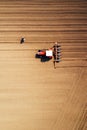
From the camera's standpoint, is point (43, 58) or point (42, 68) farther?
point (43, 58)

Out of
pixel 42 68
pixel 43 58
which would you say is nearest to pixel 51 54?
pixel 43 58

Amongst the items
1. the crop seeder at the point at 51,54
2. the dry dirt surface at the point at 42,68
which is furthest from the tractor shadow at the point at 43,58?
the dry dirt surface at the point at 42,68

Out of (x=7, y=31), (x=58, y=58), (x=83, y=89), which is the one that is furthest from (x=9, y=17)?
(x=83, y=89)

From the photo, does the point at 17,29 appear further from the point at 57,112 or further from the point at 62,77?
the point at 57,112

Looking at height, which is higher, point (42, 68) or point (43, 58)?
point (43, 58)

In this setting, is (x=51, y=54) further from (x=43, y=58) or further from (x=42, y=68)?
(x=42, y=68)

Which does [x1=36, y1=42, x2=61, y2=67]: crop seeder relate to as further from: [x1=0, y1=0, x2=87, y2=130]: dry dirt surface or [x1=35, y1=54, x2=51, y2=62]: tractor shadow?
[x1=0, y1=0, x2=87, y2=130]: dry dirt surface

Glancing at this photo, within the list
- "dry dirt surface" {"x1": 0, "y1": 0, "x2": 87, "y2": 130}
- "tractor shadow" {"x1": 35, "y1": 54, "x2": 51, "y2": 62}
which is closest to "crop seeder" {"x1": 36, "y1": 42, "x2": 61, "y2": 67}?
"tractor shadow" {"x1": 35, "y1": 54, "x2": 51, "y2": 62}

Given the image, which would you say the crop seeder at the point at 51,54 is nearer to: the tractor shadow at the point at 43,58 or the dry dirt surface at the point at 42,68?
the tractor shadow at the point at 43,58
